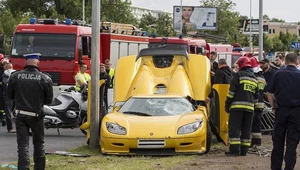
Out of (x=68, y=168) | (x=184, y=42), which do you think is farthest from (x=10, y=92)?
(x=184, y=42)

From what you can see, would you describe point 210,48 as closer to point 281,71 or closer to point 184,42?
point 184,42

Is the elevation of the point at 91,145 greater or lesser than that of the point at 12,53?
lesser

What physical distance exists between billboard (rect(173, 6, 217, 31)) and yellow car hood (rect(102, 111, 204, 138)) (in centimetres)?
4816

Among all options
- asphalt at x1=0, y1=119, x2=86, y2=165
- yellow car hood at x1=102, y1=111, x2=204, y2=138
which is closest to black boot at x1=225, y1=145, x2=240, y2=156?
yellow car hood at x1=102, y1=111, x2=204, y2=138

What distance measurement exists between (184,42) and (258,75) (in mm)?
13155

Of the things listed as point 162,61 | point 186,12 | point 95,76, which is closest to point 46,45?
point 162,61

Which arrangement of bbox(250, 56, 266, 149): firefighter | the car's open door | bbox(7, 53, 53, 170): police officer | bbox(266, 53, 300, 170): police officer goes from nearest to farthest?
1. bbox(7, 53, 53, 170): police officer
2. bbox(266, 53, 300, 170): police officer
3. bbox(250, 56, 266, 149): firefighter
4. the car's open door

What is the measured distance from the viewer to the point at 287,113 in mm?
10406

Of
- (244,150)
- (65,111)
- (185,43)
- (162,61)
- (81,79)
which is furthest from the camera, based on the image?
(185,43)

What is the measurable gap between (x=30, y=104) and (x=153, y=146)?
10.7 feet

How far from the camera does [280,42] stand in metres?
106

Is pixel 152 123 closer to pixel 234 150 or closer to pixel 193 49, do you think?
pixel 234 150

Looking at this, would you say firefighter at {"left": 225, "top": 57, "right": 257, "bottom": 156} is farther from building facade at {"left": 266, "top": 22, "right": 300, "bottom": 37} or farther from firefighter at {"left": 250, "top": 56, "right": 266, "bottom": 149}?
building facade at {"left": 266, "top": 22, "right": 300, "bottom": 37}

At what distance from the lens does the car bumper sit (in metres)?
12.7
